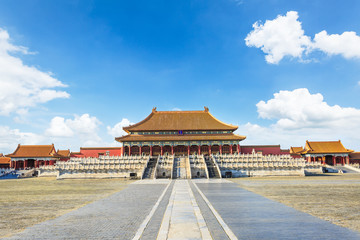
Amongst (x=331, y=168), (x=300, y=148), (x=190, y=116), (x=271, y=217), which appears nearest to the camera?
(x=271, y=217)

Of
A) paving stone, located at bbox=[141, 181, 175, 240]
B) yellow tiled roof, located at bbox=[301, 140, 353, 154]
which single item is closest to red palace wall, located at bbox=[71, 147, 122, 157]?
paving stone, located at bbox=[141, 181, 175, 240]

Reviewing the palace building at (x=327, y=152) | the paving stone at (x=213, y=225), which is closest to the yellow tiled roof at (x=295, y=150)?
the palace building at (x=327, y=152)

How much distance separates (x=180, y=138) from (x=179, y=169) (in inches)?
690

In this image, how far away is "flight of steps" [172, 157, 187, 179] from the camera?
101ft

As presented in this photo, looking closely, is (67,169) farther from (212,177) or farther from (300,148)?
(300,148)

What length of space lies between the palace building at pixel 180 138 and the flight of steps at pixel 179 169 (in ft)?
42.5

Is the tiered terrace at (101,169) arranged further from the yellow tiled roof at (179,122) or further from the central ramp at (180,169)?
the yellow tiled roof at (179,122)

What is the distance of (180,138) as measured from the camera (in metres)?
50.2

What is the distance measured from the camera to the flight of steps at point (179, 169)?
1216 inches

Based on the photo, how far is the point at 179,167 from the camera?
111 ft

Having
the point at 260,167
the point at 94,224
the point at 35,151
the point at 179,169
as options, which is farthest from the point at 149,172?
the point at 35,151

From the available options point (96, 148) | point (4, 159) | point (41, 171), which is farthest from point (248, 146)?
point (4, 159)

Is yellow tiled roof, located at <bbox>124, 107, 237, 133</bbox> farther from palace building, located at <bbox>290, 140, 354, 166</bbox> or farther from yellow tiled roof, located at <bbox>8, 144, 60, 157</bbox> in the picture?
palace building, located at <bbox>290, 140, 354, 166</bbox>

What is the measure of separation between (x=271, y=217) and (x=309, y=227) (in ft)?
5.27
